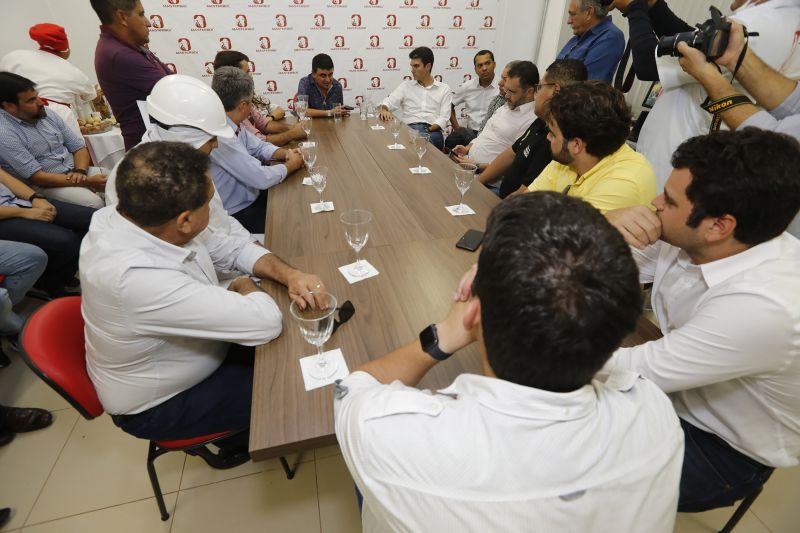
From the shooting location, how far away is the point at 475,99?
464 cm

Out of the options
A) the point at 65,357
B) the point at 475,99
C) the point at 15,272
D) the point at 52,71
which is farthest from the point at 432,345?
the point at 52,71

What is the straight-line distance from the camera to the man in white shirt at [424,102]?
14.6ft

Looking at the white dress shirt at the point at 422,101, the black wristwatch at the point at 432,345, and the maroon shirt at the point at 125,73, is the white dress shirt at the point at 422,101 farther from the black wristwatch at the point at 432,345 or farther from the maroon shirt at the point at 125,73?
the black wristwatch at the point at 432,345

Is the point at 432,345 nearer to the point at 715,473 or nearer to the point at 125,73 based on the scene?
the point at 715,473

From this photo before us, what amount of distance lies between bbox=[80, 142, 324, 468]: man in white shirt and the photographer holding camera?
183 centimetres

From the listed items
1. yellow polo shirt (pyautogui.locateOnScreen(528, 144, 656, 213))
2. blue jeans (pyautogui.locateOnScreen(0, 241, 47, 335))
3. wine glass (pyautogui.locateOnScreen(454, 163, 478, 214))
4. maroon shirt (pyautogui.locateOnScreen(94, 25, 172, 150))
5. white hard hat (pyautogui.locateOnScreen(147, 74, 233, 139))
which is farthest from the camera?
maroon shirt (pyautogui.locateOnScreen(94, 25, 172, 150))

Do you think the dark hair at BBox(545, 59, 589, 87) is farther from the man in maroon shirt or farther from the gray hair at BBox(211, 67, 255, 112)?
the man in maroon shirt

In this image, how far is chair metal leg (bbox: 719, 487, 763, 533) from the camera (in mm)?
1246

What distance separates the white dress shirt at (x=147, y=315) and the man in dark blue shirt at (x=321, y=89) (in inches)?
126

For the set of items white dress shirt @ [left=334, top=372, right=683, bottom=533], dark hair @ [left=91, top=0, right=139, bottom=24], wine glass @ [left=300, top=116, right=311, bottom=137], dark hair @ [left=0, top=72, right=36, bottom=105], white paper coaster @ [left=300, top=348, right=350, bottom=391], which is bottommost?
white paper coaster @ [left=300, top=348, right=350, bottom=391]

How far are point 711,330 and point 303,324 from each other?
103 centimetres

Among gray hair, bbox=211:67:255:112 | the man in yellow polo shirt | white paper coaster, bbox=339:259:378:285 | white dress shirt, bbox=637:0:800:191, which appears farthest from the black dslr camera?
gray hair, bbox=211:67:255:112

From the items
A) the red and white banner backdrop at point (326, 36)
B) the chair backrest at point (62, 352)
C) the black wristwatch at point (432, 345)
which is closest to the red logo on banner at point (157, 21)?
the red and white banner backdrop at point (326, 36)

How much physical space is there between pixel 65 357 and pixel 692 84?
2.80 meters
